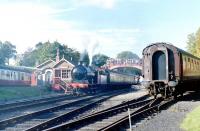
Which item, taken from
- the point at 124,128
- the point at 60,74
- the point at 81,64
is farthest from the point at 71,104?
the point at 60,74

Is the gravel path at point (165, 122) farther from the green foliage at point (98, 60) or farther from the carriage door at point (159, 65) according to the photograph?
the green foliage at point (98, 60)

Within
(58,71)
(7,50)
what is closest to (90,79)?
(58,71)

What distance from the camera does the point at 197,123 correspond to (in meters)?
12.3

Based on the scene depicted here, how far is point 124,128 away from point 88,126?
140cm

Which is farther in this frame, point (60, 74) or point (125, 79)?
point (60, 74)

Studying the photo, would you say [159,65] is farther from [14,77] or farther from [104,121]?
[14,77]

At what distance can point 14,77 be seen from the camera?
5150 cm

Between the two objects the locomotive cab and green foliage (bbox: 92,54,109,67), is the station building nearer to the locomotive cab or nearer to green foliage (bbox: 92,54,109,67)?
green foliage (bbox: 92,54,109,67)

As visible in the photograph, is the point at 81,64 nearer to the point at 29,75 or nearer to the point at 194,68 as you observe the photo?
the point at 194,68

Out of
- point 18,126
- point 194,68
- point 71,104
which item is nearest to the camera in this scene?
point 18,126

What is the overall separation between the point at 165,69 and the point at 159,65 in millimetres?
509

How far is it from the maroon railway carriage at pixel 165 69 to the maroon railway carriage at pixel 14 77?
25911 millimetres

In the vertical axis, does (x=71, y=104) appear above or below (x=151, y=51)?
below

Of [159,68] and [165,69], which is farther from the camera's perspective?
[159,68]
